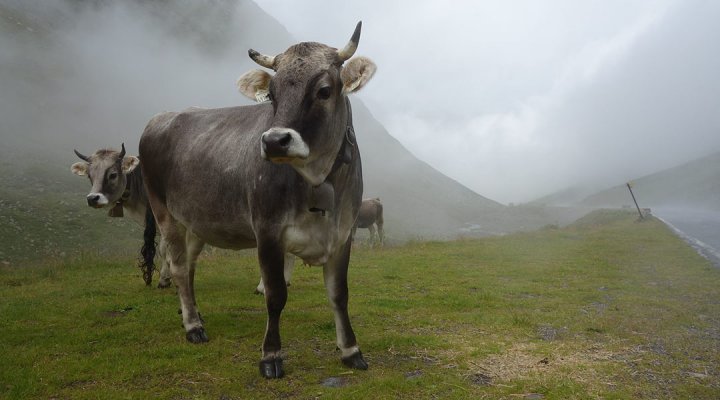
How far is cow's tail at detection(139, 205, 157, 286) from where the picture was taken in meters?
11.6

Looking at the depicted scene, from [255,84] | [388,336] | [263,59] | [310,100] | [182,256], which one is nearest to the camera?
[310,100]

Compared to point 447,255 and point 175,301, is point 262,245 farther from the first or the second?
point 447,255

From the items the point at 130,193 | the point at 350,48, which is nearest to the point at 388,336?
the point at 350,48

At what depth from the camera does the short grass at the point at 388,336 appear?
17.5 ft

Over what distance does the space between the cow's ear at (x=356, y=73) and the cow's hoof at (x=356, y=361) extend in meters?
3.17

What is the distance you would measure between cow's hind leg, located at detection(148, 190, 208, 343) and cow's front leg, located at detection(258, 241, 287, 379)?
7.23ft

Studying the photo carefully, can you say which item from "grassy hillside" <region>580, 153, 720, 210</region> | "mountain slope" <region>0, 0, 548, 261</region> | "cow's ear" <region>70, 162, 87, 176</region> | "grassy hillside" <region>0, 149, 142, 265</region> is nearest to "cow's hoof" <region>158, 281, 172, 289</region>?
"cow's ear" <region>70, 162, 87, 176</region>

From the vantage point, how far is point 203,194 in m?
6.80

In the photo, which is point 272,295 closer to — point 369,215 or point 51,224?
point 369,215

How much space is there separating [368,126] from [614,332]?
454 feet

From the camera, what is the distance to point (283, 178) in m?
5.36

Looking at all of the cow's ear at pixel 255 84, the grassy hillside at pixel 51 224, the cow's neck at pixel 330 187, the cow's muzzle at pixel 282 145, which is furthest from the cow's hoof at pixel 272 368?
the grassy hillside at pixel 51 224

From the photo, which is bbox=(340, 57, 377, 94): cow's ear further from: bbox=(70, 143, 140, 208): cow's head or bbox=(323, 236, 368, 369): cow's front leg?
bbox=(70, 143, 140, 208): cow's head

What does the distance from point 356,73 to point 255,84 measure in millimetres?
1265
